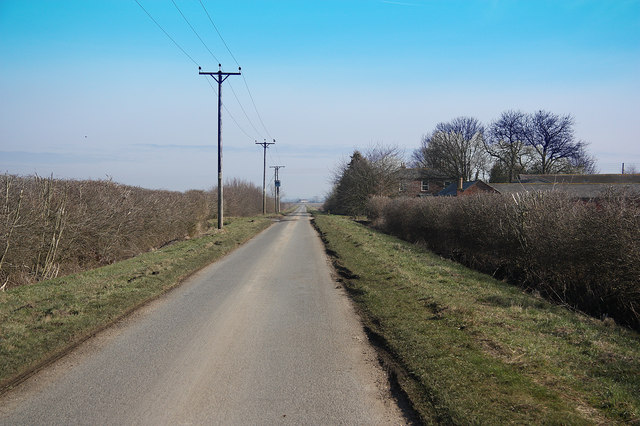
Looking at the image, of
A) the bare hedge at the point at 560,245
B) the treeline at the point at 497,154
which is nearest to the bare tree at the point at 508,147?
the treeline at the point at 497,154

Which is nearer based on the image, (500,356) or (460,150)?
(500,356)

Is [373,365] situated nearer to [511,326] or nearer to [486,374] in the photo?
[486,374]

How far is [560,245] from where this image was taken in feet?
35.1

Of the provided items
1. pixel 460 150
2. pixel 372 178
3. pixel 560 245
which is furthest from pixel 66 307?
pixel 460 150

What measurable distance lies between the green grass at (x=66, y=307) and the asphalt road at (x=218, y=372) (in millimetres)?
280

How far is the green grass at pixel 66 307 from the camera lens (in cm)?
564

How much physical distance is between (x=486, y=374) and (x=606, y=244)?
18.8 ft

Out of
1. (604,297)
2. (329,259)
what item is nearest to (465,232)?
(329,259)

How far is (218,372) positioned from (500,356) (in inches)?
135

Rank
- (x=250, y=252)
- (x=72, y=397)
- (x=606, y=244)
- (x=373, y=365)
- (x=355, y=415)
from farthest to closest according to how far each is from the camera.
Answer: (x=250, y=252), (x=606, y=244), (x=373, y=365), (x=72, y=397), (x=355, y=415)

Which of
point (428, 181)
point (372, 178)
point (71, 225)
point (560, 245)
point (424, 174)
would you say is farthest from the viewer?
point (428, 181)

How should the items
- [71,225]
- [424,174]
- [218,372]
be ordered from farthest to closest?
[424,174]
[71,225]
[218,372]

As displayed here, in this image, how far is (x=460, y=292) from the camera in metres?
9.89

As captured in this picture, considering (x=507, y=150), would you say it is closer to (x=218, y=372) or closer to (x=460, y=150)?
(x=460, y=150)
